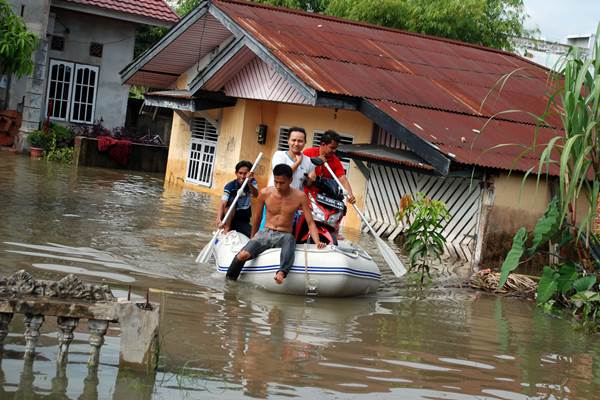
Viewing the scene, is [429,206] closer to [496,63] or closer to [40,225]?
[40,225]

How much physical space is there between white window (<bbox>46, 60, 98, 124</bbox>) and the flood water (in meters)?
14.1

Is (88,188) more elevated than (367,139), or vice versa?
(367,139)

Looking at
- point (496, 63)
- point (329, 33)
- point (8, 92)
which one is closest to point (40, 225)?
point (329, 33)

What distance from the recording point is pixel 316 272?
12805 mm

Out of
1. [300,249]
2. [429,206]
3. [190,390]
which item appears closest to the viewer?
[190,390]

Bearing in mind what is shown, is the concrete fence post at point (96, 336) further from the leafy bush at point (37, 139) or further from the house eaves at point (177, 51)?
the leafy bush at point (37, 139)

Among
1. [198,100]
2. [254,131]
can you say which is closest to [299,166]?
[254,131]

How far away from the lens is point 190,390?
7859 millimetres

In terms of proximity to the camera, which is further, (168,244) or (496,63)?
(496,63)

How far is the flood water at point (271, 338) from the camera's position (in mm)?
8125

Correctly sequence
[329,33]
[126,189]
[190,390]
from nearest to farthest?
[190,390] < [329,33] < [126,189]

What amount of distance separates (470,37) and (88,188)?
15121mm

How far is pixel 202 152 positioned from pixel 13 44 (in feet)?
18.3

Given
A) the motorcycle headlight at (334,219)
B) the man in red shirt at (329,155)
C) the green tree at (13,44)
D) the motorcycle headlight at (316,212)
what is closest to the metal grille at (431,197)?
the man in red shirt at (329,155)
